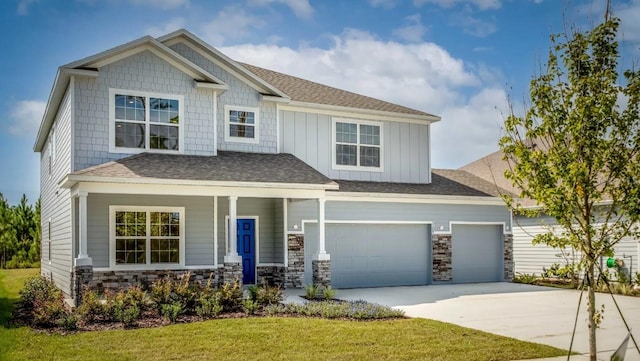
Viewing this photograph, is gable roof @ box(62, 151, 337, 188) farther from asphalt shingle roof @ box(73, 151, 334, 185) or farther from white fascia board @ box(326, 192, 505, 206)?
white fascia board @ box(326, 192, 505, 206)

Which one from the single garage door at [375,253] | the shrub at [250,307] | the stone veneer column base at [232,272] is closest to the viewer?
the shrub at [250,307]

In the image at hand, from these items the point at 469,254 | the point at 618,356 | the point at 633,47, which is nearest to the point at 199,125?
the point at 469,254

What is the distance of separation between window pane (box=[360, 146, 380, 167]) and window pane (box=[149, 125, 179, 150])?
6762 millimetres

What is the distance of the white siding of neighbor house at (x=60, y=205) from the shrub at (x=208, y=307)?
5.25m

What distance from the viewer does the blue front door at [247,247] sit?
1952cm

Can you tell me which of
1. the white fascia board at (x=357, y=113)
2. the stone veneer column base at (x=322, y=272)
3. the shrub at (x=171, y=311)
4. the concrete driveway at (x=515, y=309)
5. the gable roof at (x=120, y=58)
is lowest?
the concrete driveway at (x=515, y=309)

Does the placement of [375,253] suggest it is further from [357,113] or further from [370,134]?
[357,113]

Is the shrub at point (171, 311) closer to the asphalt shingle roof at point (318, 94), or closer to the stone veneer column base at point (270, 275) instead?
the stone veneer column base at point (270, 275)

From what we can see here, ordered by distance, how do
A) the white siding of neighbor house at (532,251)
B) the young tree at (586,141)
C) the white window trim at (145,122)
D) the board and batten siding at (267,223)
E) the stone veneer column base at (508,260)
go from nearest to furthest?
the young tree at (586,141) < the white window trim at (145,122) < the board and batten siding at (267,223) < the stone veneer column base at (508,260) < the white siding of neighbor house at (532,251)

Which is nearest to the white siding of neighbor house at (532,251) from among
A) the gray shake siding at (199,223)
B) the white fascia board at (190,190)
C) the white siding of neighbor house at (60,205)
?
the gray shake siding at (199,223)

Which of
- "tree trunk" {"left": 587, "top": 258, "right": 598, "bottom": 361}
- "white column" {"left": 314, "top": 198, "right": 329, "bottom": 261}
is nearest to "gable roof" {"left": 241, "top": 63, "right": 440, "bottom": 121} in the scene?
"white column" {"left": 314, "top": 198, "right": 329, "bottom": 261}

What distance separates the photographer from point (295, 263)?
19.5m

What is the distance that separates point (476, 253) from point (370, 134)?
5671 mm

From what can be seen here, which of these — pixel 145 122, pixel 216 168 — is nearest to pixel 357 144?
pixel 216 168
